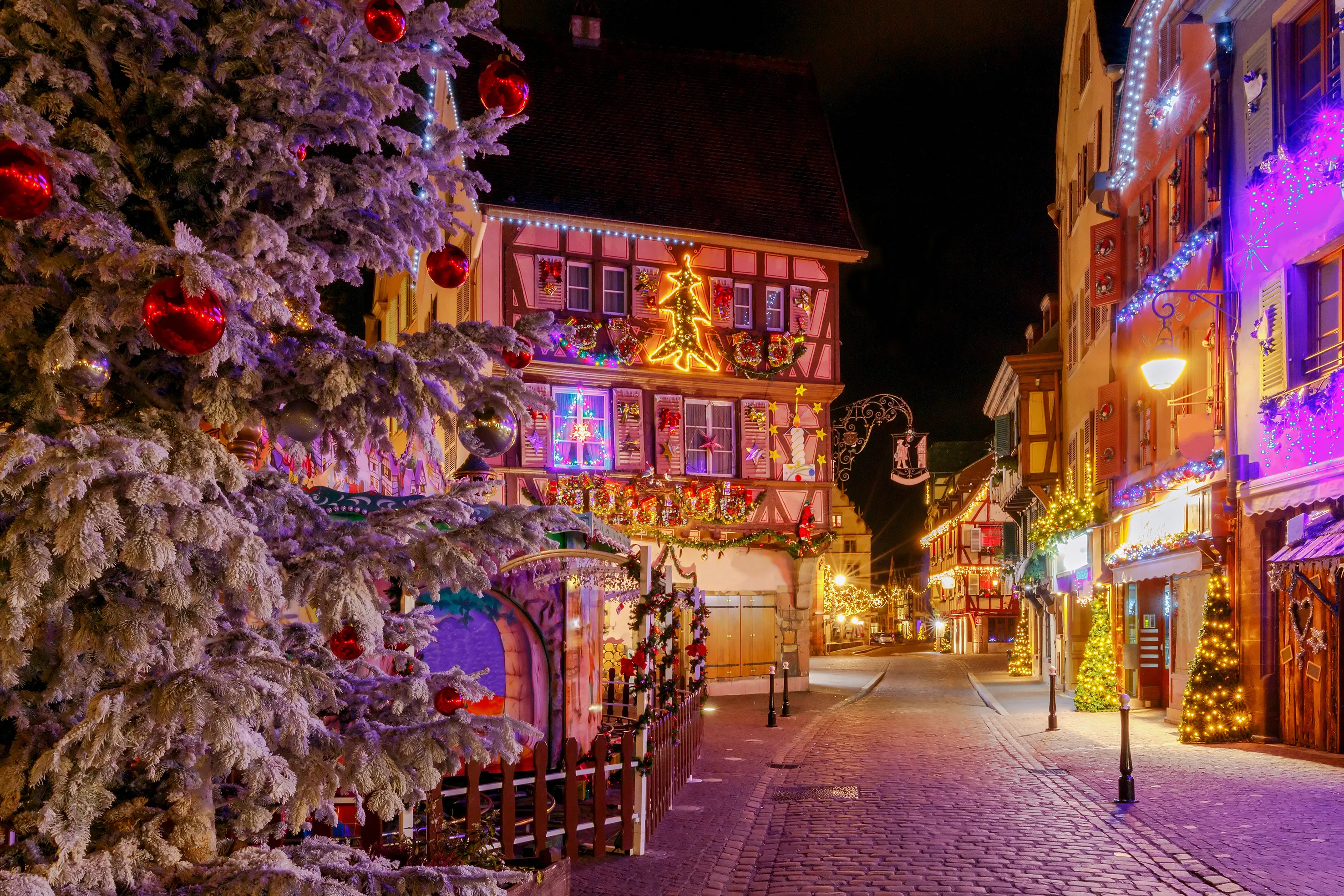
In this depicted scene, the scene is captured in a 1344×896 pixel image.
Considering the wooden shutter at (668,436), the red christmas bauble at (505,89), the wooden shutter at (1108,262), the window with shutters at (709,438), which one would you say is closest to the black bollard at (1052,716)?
the wooden shutter at (1108,262)

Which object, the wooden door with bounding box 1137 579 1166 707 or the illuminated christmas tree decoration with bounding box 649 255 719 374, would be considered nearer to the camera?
the wooden door with bounding box 1137 579 1166 707

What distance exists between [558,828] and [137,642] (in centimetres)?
648

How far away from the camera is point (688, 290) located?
25.8 metres

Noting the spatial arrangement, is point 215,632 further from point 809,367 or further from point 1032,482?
point 1032,482

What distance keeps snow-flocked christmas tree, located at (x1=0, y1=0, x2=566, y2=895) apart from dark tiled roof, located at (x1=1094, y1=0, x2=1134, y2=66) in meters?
21.8

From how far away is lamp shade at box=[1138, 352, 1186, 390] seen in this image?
15.3m

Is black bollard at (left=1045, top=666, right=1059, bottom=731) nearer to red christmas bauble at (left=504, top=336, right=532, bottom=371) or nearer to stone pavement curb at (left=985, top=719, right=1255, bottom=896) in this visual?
stone pavement curb at (left=985, top=719, right=1255, bottom=896)

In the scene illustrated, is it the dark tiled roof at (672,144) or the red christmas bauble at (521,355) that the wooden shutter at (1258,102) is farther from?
the red christmas bauble at (521,355)

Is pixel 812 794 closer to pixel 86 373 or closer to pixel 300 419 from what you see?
pixel 300 419

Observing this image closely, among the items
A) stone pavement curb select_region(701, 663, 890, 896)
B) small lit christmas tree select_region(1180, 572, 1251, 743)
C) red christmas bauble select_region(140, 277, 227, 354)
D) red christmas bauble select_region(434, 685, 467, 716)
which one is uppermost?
red christmas bauble select_region(140, 277, 227, 354)

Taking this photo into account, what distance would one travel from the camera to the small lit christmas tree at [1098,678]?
20.9 meters

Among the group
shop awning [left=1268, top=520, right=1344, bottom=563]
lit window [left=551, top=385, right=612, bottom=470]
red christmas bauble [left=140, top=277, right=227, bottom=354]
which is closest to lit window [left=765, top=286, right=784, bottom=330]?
lit window [left=551, top=385, right=612, bottom=470]

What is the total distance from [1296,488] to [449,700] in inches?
482

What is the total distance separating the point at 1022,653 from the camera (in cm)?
3516
